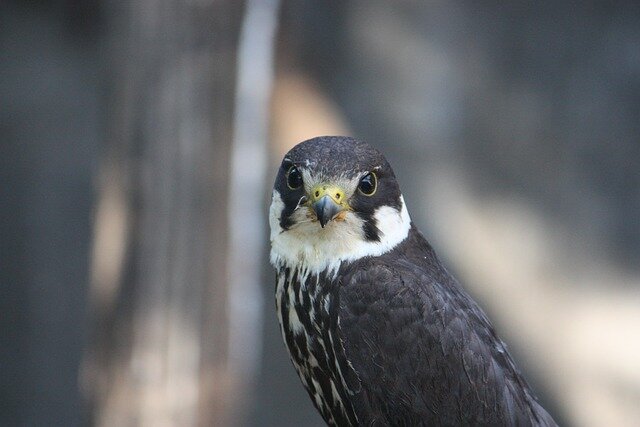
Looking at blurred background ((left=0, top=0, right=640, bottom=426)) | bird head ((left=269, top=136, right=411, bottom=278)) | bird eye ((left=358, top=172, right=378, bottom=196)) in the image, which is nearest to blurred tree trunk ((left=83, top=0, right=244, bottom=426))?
blurred background ((left=0, top=0, right=640, bottom=426))

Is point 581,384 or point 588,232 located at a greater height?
point 588,232

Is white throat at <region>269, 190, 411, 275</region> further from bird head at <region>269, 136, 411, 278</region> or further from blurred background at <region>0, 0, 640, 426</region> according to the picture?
blurred background at <region>0, 0, 640, 426</region>

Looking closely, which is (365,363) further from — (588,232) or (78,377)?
(78,377)

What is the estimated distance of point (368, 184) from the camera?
2475 mm

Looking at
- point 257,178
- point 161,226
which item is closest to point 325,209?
point 161,226

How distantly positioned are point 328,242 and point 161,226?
4.00 feet

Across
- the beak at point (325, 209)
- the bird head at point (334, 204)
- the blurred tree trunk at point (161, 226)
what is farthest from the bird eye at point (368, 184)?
the blurred tree trunk at point (161, 226)

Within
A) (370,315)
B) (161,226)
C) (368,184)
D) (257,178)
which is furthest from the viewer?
(257,178)

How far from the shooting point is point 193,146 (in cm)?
358

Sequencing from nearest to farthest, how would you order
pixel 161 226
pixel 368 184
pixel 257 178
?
1. pixel 368 184
2. pixel 161 226
3. pixel 257 178

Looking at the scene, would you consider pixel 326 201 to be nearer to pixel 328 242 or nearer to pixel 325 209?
pixel 325 209

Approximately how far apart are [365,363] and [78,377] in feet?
8.59

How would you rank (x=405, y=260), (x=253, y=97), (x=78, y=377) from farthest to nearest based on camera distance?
(x=78, y=377)
(x=253, y=97)
(x=405, y=260)

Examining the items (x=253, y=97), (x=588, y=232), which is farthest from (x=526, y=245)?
(x=253, y=97)
